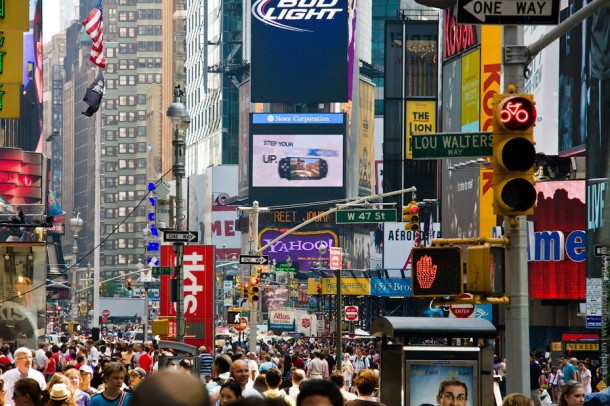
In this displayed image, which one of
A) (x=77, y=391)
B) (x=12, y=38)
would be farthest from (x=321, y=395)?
(x=12, y=38)

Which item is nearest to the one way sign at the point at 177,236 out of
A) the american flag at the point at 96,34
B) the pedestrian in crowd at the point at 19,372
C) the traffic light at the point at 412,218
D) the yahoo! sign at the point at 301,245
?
the traffic light at the point at 412,218

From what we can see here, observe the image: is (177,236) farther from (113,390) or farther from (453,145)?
(453,145)

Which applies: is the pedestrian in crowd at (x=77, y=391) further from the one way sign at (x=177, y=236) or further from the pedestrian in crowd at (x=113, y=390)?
the one way sign at (x=177, y=236)

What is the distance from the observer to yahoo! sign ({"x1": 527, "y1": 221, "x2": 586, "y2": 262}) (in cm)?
5500

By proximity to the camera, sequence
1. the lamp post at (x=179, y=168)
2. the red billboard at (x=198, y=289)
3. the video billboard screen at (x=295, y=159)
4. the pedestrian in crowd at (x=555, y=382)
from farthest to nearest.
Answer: the video billboard screen at (x=295, y=159) < the pedestrian in crowd at (x=555, y=382) < the red billboard at (x=198, y=289) < the lamp post at (x=179, y=168)

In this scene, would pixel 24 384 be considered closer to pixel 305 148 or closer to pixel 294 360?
pixel 294 360

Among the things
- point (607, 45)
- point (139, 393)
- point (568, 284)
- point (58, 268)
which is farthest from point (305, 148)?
point (139, 393)

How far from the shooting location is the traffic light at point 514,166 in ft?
35.5

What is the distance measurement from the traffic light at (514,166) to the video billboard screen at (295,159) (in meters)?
123

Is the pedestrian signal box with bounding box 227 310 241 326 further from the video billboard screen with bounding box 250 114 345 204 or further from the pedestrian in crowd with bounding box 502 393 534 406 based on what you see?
the video billboard screen with bounding box 250 114 345 204

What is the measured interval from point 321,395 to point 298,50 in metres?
130

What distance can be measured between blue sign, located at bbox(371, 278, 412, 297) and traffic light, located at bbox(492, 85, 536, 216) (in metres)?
68.9

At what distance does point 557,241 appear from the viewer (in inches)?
2188

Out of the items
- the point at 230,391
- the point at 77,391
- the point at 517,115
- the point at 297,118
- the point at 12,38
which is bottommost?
the point at 77,391
